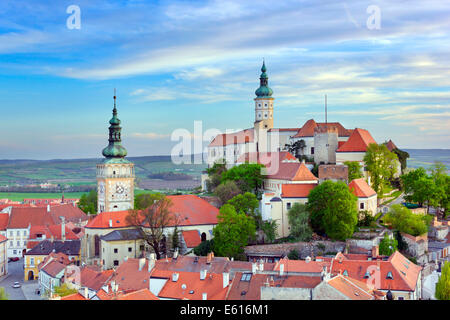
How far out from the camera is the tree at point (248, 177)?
55125 mm

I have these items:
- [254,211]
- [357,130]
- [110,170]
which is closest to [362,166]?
[357,130]

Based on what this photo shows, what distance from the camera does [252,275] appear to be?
3041cm

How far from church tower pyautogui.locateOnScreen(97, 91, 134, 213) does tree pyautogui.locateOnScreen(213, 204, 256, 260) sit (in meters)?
17.7

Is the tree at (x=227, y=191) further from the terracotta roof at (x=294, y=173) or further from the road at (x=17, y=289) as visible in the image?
the road at (x=17, y=289)

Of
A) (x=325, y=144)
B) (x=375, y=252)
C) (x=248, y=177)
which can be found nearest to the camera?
(x=375, y=252)

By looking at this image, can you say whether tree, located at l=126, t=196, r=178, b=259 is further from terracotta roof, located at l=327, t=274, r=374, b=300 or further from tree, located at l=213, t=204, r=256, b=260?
terracotta roof, located at l=327, t=274, r=374, b=300

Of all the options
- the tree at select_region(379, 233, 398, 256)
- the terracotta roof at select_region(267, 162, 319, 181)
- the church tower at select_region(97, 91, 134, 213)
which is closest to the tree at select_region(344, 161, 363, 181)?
the terracotta roof at select_region(267, 162, 319, 181)

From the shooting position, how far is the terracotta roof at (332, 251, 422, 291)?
31.8 metres

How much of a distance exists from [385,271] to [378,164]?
975 inches

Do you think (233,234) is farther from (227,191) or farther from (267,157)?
(267,157)

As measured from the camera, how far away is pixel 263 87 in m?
82.3

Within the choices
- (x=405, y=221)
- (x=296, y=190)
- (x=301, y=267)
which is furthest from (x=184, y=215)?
(x=405, y=221)

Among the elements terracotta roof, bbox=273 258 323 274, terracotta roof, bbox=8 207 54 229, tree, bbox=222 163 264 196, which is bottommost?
terracotta roof, bbox=273 258 323 274
